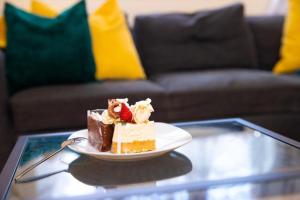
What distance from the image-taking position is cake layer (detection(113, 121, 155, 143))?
965 mm

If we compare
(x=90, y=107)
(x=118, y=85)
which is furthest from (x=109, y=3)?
(x=90, y=107)

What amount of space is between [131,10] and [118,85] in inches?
35.8

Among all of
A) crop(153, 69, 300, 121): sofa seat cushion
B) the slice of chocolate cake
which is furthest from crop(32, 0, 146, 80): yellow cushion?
the slice of chocolate cake

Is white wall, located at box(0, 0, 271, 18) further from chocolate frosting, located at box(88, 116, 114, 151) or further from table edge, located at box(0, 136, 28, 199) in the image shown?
chocolate frosting, located at box(88, 116, 114, 151)

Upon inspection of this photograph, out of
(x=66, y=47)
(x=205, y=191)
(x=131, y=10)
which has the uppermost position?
(x=131, y=10)

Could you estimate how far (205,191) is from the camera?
0.82 metres

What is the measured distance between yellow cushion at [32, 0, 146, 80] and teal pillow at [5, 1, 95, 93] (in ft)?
0.28

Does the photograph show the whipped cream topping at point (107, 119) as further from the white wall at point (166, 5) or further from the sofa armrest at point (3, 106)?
the white wall at point (166, 5)

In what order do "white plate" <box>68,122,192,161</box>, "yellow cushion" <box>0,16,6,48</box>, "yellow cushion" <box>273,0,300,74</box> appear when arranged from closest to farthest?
"white plate" <box>68,122,192,161</box>, "yellow cushion" <box>0,16,6,48</box>, "yellow cushion" <box>273,0,300,74</box>

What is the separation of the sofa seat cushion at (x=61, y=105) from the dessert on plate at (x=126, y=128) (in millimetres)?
755

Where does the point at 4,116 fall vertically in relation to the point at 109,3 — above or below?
below

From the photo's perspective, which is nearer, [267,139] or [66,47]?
[267,139]

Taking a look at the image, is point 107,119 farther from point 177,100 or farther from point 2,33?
point 2,33

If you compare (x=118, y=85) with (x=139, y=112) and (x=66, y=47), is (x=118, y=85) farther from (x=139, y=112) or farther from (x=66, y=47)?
(x=139, y=112)
